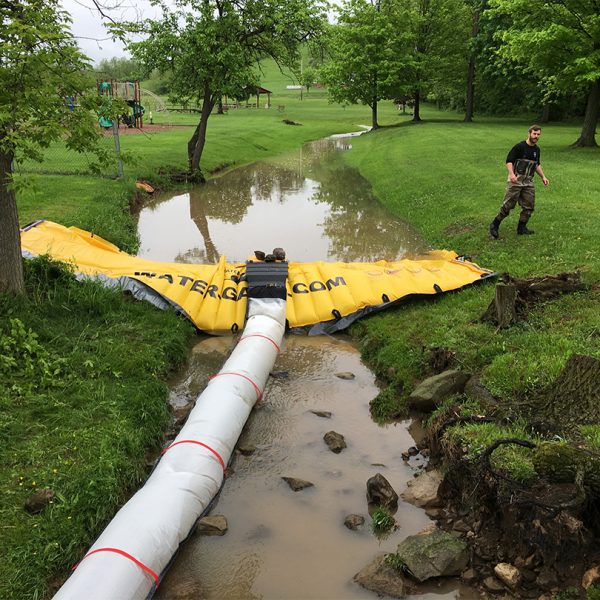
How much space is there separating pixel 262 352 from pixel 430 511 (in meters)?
3.21

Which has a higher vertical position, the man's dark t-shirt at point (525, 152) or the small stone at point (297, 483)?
the man's dark t-shirt at point (525, 152)

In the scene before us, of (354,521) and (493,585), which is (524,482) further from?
(354,521)

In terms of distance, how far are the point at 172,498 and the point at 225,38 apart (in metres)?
20.4

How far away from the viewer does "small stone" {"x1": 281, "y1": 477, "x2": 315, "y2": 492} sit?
616 cm

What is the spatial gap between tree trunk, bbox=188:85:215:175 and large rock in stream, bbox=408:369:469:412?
19.2 m

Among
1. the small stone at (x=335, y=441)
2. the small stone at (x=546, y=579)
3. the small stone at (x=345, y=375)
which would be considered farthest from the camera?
the small stone at (x=345, y=375)

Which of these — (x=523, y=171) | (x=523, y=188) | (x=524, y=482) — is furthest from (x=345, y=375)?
(x=523, y=171)

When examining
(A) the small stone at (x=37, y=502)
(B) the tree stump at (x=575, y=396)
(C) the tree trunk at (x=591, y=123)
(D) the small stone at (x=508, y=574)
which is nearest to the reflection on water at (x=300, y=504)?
(D) the small stone at (x=508, y=574)

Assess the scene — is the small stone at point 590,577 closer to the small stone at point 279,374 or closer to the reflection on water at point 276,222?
the small stone at point 279,374

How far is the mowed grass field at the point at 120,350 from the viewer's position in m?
5.46

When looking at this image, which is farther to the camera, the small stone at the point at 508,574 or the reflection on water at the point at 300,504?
the reflection on water at the point at 300,504

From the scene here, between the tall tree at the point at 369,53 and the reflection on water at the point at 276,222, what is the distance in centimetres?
2100

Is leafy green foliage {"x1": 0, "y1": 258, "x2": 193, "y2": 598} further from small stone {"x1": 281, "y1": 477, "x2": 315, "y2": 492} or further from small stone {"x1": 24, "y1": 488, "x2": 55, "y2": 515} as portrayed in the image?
small stone {"x1": 281, "y1": 477, "x2": 315, "y2": 492}

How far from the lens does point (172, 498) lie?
520cm
